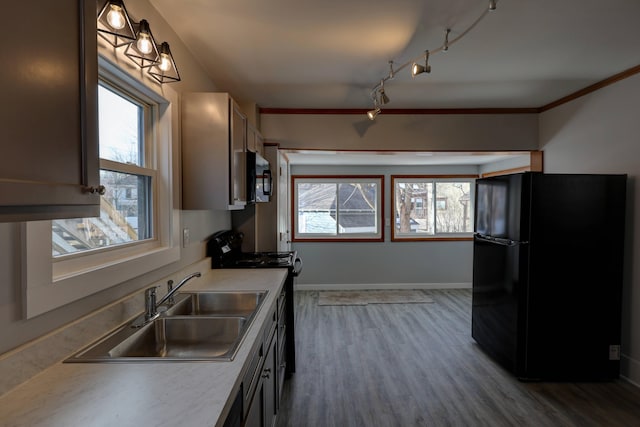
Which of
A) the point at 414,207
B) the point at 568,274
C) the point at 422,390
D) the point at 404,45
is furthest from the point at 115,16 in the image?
the point at 414,207

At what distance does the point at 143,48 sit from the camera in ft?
4.57

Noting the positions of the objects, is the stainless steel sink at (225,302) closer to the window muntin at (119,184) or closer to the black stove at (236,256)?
the window muntin at (119,184)

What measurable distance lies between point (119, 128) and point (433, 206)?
16.8ft

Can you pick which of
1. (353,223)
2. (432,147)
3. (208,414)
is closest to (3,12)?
(208,414)

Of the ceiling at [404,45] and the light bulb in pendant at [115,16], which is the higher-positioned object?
the ceiling at [404,45]

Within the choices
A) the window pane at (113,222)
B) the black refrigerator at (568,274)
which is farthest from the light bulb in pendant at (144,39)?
the black refrigerator at (568,274)

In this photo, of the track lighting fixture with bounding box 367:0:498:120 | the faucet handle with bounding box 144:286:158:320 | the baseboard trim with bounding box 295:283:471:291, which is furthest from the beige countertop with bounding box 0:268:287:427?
the baseboard trim with bounding box 295:283:471:291

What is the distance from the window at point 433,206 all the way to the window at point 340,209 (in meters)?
0.39

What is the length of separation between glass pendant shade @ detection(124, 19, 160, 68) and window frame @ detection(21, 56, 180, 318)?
0.30 feet

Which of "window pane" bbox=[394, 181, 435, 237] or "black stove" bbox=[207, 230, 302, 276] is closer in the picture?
"black stove" bbox=[207, 230, 302, 276]

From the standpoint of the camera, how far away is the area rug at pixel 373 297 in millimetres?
4770

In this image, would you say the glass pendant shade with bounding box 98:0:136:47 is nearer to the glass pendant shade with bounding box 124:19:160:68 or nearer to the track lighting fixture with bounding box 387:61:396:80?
the glass pendant shade with bounding box 124:19:160:68

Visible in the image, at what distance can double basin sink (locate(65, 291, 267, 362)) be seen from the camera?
116cm

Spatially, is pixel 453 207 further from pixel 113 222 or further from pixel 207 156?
pixel 113 222
